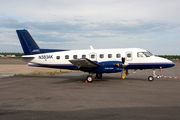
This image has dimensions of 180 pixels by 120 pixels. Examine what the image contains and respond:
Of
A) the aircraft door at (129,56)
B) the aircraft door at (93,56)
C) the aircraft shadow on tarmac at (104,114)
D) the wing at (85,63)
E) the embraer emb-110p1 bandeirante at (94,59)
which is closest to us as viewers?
the aircraft shadow on tarmac at (104,114)

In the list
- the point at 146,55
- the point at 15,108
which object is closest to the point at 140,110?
the point at 15,108

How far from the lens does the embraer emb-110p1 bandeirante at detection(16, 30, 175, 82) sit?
14.1 m

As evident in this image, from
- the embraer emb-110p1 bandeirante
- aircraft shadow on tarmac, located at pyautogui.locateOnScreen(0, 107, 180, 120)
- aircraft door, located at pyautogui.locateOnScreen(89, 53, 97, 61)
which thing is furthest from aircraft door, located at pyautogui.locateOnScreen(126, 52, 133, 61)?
aircraft shadow on tarmac, located at pyautogui.locateOnScreen(0, 107, 180, 120)

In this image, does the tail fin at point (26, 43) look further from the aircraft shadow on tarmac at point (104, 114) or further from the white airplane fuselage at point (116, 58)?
the aircraft shadow on tarmac at point (104, 114)

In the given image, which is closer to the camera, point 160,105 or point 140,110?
point 140,110

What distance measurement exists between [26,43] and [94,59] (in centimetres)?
832

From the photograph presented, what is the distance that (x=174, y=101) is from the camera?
739cm

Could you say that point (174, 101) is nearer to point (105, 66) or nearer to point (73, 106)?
point (73, 106)

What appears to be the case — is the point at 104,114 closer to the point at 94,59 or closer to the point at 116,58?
the point at 116,58

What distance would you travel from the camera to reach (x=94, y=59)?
15719 mm

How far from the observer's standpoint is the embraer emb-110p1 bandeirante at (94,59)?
46.4 feet

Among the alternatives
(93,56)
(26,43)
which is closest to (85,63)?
(93,56)

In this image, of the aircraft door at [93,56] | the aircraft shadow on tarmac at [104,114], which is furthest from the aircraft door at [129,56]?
the aircraft shadow on tarmac at [104,114]

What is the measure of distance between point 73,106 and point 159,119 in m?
3.42
